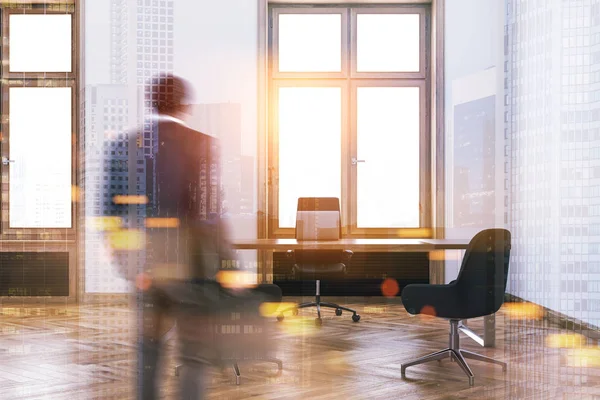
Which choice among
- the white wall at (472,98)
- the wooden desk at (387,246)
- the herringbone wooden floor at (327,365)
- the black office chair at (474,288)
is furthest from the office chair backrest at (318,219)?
the black office chair at (474,288)

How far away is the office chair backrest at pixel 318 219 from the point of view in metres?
4.99

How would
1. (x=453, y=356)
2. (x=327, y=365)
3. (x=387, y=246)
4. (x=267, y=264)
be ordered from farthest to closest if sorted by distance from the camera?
1. (x=267, y=264)
2. (x=387, y=246)
3. (x=327, y=365)
4. (x=453, y=356)

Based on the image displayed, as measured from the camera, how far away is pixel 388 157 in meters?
6.51

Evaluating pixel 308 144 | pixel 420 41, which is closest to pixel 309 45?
pixel 308 144

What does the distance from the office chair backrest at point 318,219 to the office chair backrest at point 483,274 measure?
6.34 ft

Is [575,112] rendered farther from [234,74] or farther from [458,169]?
[234,74]

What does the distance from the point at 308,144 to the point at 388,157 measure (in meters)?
0.86

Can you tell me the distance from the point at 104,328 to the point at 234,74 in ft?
9.06

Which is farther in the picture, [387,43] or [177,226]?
[387,43]

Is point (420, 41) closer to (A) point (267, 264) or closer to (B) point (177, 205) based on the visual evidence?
(A) point (267, 264)

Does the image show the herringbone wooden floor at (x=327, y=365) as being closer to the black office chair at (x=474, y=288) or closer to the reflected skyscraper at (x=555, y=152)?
the black office chair at (x=474, y=288)

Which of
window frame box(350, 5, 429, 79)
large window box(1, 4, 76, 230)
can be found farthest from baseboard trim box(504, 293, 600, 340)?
large window box(1, 4, 76, 230)

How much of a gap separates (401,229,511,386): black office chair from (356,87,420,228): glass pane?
3.32m

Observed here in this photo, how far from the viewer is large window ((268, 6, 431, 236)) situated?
6500 mm
